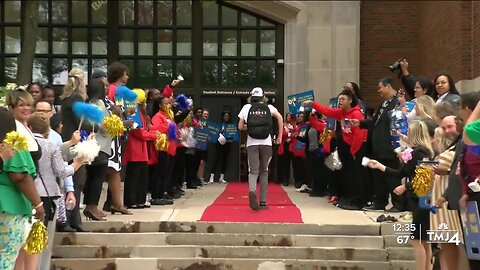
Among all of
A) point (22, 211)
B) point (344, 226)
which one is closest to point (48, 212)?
point (22, 211)

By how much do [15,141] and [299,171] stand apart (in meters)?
11.0

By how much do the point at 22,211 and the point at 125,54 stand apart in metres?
13.4

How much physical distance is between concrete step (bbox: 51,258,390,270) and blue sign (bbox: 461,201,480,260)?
2818 millimetres

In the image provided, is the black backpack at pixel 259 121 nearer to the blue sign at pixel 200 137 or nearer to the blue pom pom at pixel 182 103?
the blue pom pom at pixel 182 103

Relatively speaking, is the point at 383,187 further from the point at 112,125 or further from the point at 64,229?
the point at 64,229

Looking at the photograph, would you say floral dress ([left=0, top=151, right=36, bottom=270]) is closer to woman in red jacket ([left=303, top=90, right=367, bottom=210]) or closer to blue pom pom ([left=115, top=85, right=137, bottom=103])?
blue pom pom ([left=115, top=85, right=137, bottom=103])

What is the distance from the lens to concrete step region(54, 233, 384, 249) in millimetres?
8438

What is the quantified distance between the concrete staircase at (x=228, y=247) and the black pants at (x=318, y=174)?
4286 mm

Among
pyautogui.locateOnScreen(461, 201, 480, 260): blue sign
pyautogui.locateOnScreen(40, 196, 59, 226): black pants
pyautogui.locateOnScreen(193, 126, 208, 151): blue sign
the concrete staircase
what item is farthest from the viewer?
pyautogui.locateOnScreen(193, 126, 208, 151): blue sign

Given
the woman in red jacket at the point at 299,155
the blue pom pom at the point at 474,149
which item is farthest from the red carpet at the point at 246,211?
the blue pom pom at the point at 474,149

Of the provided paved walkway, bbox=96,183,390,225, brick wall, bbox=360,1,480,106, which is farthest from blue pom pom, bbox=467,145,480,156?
brick wall, bbox=360,1,480,106

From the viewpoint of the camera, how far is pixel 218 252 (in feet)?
27.3

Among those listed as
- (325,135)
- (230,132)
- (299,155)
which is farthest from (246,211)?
(230,132)

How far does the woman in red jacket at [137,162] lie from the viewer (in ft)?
32.8
